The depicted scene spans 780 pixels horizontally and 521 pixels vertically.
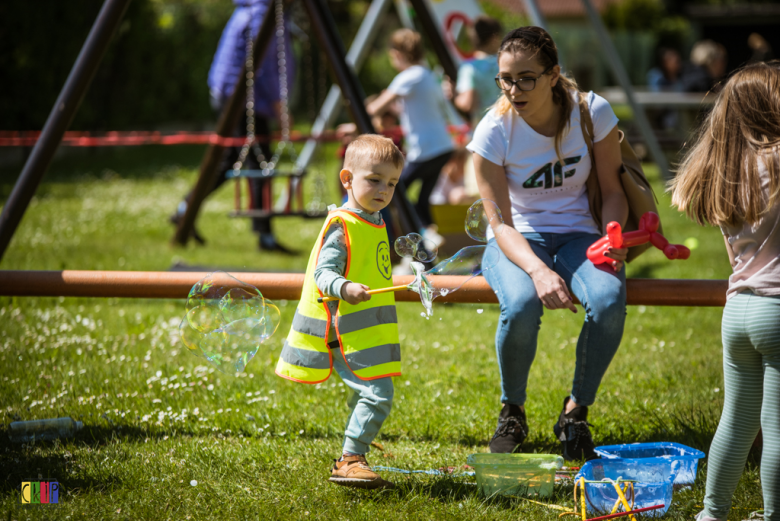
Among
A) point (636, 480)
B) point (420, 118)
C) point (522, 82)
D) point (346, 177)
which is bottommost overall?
point (636, 480)

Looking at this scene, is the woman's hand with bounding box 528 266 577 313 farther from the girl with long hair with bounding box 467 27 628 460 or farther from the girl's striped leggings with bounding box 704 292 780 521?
the girl's striped leggings with bounding box 704 292 780 521

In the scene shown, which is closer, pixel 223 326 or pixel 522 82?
pixel 223 326

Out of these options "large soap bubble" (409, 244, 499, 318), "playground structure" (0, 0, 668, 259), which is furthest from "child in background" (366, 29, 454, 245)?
"large soap bubble" (409, 244, 499, 318)

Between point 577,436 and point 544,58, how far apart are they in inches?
57.8

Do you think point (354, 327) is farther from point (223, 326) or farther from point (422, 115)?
point (422, 115)

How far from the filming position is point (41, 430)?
10.4ft

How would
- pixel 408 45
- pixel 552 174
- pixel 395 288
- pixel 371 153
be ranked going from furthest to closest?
pixel 408 45, pixel 552 174, pixel 371 153, pixel 395 288

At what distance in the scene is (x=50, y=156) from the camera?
4176 mm

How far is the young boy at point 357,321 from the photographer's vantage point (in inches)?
99.2

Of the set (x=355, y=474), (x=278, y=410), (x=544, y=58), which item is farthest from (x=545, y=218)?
(x=278, y=410)

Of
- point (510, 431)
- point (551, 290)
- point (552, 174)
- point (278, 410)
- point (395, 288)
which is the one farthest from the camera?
point (278, 410)

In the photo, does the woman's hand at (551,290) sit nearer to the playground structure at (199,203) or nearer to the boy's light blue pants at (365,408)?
the playground structure at (199,203)

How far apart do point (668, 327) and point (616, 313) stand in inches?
97.8

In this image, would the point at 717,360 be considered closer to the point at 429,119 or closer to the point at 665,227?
the point at 429,119
